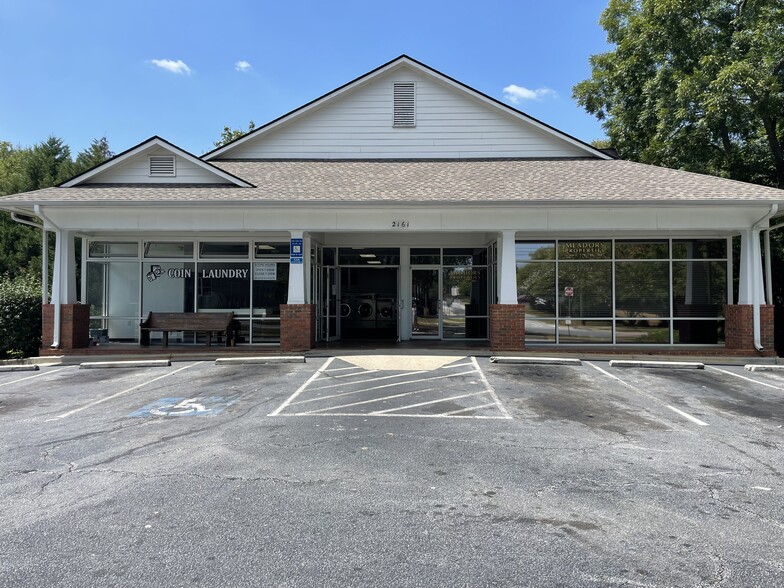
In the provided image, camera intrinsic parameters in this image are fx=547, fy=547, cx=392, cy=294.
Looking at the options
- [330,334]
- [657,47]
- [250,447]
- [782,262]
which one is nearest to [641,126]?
[657,47]

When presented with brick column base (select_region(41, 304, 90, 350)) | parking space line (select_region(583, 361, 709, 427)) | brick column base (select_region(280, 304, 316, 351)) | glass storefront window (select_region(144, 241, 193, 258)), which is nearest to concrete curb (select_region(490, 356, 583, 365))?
parking space line (select_region(583, 361, 709, 427))

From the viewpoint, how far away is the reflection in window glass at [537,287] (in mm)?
14891

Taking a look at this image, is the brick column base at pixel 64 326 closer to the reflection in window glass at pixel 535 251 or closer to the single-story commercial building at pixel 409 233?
the single-story commercial building at pixel 409 233

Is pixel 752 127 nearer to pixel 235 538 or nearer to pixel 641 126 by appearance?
pixel 641 126

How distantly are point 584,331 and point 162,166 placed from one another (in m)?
12.4

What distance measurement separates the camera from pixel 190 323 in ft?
47.6

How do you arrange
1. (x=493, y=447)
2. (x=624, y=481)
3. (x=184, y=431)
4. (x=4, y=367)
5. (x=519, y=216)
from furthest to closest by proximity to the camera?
(x=519, y=216) < (x=4, y=367) < (x=184, y=431) < (x=493, y=447) < (x=624, y=481)

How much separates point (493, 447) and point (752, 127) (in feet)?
60.5

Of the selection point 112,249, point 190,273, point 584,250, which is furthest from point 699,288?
point 112,249

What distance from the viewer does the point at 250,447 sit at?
612 centimetres

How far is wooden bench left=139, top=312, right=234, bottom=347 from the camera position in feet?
47.2

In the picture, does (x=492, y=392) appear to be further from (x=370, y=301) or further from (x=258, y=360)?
(x=370, y=301)

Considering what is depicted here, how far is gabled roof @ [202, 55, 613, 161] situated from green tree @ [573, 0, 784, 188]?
321cm

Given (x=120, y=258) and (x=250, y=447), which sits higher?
(x=120, y=258)
